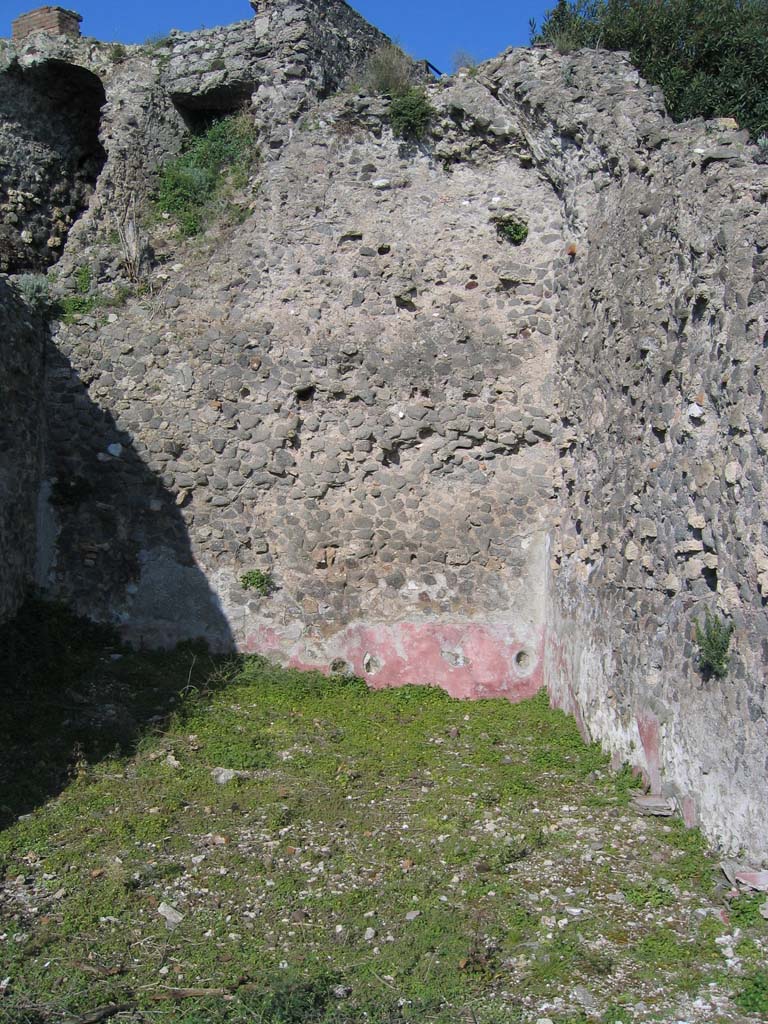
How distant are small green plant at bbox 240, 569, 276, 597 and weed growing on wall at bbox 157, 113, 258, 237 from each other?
3.69 m

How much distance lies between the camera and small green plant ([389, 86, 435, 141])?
29.1ft

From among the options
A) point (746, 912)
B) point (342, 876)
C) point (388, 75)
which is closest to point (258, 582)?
point (342, 876)

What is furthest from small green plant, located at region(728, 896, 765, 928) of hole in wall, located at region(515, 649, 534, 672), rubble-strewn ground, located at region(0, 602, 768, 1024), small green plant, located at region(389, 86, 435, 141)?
small green plant, located at region(389, 86, 435, 141)

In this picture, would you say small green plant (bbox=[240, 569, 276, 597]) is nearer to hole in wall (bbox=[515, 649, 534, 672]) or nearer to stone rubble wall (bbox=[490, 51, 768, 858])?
hole in wall (bbox=[515, 649, 534, 672])

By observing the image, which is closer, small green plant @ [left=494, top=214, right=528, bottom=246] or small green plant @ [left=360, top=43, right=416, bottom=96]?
small green plant @ [left=494, top=214, right=528, bottom=246]

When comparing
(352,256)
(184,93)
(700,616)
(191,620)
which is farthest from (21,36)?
(700,616)

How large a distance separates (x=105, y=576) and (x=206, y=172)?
4.48 m

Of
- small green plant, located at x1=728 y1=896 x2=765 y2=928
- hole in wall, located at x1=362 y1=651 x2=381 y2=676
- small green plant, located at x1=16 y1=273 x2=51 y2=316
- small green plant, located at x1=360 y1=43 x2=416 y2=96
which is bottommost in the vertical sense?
small green plant, located at x1=728 y1=896 x2=765 y2=928

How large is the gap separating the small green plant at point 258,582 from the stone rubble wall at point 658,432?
2628 millimetres

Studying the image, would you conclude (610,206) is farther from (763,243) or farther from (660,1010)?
(660,1010)

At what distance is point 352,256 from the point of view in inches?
349

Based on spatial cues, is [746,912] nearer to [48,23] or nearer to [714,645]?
[714,645]

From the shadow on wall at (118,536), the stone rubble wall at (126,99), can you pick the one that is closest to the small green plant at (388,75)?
the stone rubble wall at (126,99)

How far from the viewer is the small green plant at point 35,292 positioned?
9.23m
